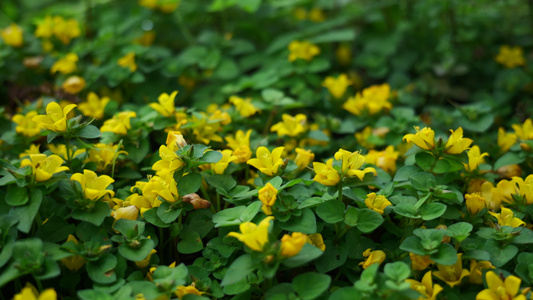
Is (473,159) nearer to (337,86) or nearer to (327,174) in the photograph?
(327,174)

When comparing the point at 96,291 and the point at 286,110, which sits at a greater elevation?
the point at 96,291

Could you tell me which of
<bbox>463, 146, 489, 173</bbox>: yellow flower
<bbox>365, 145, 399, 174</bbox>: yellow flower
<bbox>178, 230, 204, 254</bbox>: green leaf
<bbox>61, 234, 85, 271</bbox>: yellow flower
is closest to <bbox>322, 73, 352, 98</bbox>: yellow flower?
<bbox>365, 145, 399, 174</bbox>: yellow flower

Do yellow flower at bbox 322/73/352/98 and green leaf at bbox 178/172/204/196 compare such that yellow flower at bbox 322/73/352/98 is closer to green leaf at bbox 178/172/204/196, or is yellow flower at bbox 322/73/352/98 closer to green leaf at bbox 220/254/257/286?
green leaf at bbox 178/172/204/196

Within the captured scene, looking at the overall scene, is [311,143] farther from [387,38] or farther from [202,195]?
[387,38]

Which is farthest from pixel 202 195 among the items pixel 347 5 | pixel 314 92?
pixel 347 5

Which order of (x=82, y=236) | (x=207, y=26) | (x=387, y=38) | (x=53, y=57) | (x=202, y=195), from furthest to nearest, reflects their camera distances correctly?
(x=207, y=26), (x=387, y=38), (x=53, y=57), (x=202, y=195), (x=82, y=236)

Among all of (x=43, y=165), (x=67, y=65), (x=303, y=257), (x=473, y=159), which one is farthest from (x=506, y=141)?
(x=67, y=65)
